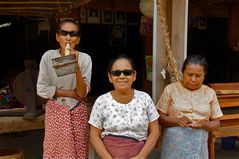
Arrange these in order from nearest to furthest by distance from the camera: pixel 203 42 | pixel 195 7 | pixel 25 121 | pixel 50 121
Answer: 1. pixel 50 121
2. pixel 25 121
3. pixel 195 7
4. pixel 203 42

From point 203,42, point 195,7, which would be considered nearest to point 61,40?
point 195,7

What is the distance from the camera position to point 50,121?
2.96 meters

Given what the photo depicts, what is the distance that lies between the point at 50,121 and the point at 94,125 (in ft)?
1.33

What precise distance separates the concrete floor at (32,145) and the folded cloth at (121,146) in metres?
2.42

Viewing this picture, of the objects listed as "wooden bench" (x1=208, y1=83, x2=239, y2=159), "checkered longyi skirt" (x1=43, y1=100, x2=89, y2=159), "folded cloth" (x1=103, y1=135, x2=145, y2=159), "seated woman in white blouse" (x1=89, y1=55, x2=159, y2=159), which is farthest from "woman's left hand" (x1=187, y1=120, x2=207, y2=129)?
"wooden bench" (x1=208, y1=83, x2=239, y2=159)

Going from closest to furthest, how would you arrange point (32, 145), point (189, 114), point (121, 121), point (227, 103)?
point (121, 121)
point (189, 114)
point (227, 103)
point (32, 145)

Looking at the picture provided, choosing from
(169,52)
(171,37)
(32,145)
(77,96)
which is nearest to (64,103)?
(77,96)

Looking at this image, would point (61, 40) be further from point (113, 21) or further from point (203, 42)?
point (203, 42)

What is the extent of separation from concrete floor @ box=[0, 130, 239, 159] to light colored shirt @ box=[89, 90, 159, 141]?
246 centimetres

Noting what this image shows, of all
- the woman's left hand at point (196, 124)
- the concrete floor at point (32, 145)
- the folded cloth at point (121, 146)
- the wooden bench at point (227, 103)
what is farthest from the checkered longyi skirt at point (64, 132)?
the concrete floor at point (32, 145)

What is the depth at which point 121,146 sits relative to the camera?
2.74m

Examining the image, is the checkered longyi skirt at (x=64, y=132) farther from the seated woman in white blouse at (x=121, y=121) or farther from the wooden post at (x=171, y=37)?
the wooden post at (x=171, y=37)

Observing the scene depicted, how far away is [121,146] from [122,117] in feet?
0.71

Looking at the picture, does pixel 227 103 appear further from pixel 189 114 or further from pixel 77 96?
pixel 77 96
